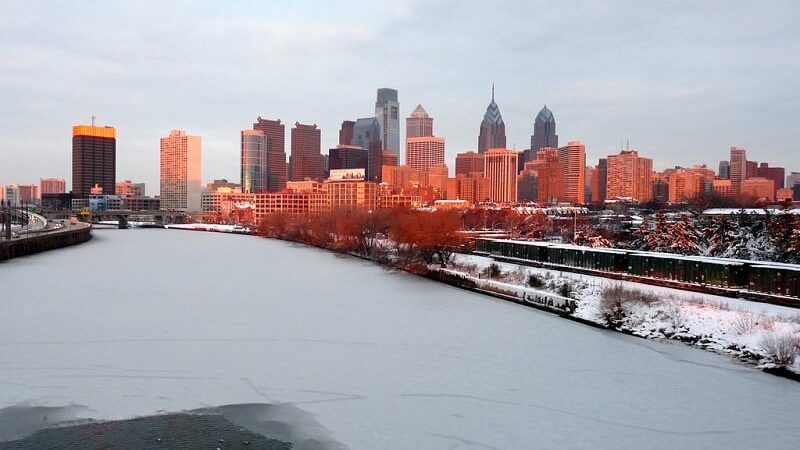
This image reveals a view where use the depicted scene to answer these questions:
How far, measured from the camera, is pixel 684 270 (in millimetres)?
36469

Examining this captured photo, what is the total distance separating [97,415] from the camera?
15.2 meters

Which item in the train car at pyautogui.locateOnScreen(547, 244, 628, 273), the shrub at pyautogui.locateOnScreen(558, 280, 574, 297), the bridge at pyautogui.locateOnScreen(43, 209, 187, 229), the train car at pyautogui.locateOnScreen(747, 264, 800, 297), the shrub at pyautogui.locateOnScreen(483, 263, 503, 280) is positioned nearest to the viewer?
the train car at pyautogui.locateOnScreen(747, 264, 800, 297)

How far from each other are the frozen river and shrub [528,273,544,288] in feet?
18.1

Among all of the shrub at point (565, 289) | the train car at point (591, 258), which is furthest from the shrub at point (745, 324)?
the train car at point (591, 258)

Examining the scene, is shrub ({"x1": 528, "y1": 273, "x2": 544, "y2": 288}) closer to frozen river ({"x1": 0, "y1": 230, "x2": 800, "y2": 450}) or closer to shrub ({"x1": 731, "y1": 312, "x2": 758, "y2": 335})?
frozen river ({"x1": 0, "y1": 230, "x2": 800, "y2": 450})

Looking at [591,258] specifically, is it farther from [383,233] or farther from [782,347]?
[383,233]

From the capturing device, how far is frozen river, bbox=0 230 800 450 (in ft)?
49.9

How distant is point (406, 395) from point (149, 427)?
259 inches

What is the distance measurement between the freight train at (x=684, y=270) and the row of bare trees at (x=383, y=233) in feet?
21.5

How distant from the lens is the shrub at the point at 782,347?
20984mm

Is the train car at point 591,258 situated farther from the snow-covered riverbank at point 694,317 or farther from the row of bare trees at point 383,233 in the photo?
the row of bare trees at point 383,233

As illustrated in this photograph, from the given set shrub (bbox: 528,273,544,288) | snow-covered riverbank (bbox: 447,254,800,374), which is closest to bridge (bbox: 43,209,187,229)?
shrub (bbox: 528,273,544,288)

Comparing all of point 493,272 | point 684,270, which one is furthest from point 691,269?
point 493,272

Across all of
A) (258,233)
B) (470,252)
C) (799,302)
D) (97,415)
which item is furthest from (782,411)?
(258,233)
